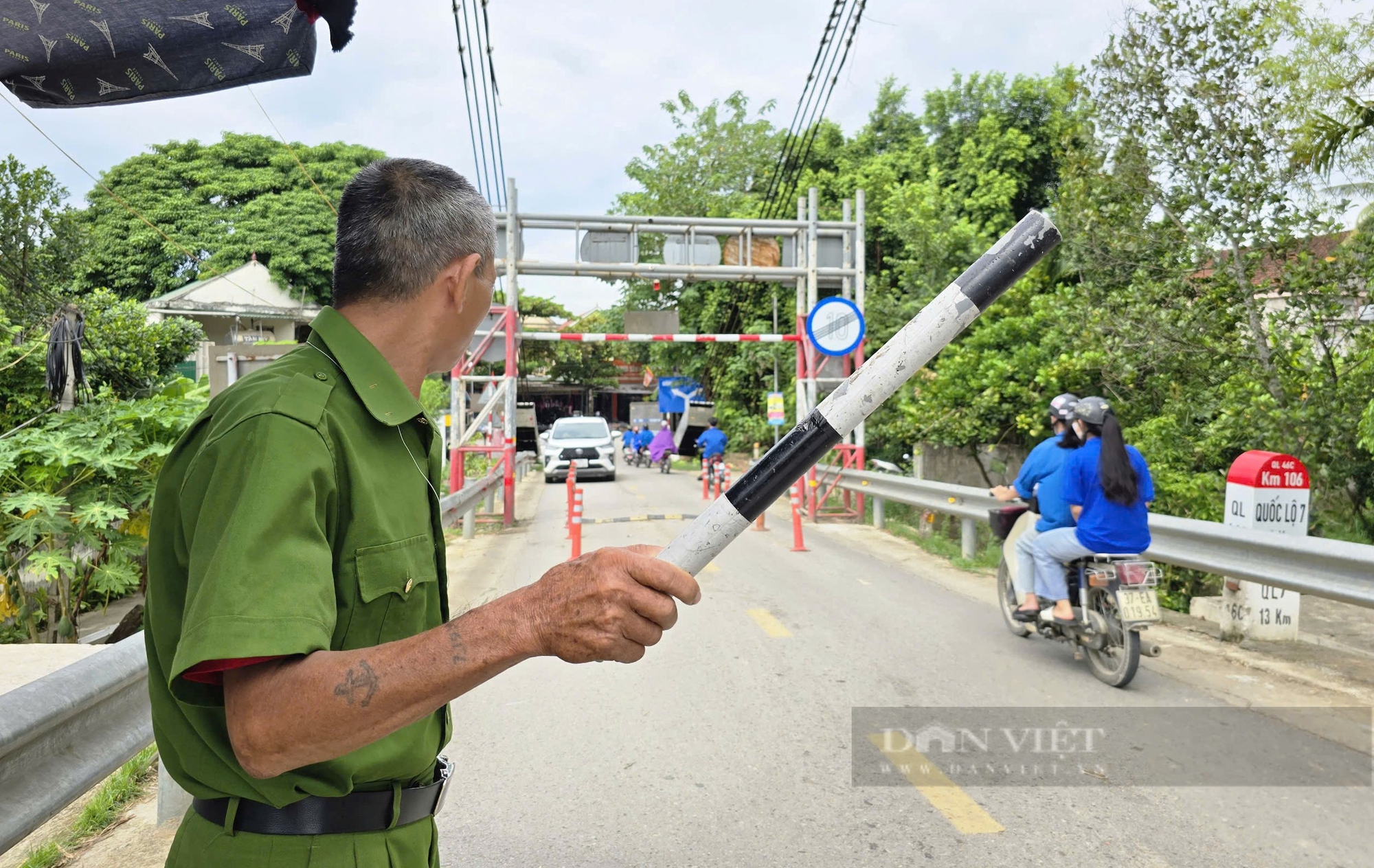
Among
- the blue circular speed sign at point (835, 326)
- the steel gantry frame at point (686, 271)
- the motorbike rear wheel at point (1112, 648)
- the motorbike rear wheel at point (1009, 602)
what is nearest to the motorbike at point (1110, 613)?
the motorbike rear wheel at point (1112, 648)

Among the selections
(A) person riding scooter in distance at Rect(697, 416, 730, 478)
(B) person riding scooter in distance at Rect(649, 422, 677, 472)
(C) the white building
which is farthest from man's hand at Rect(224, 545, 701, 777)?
(B) person riding scooter in distance at Rect(649, 422, 677, 472)

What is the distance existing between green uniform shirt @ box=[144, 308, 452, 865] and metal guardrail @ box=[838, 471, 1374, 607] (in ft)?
18.1

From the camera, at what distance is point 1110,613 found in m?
5.80

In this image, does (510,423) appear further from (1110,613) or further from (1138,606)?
(1138,606)

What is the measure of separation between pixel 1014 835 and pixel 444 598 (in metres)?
2.83

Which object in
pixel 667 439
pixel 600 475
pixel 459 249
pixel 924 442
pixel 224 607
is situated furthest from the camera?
pixel 667 439

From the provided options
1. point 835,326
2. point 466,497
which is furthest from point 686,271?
point 466,497

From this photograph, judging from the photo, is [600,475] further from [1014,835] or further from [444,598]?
[444,598]

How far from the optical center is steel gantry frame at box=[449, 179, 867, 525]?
1415 centimetres

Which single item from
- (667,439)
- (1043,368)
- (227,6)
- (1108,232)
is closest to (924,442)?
(1043,368)

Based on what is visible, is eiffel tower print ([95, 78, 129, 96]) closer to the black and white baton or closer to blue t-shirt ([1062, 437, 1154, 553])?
the black and white baton

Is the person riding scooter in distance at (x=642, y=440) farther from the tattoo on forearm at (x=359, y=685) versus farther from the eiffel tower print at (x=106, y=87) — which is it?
the tattoo on forearm at (x=359, y=685)

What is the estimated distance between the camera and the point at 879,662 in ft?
19.9

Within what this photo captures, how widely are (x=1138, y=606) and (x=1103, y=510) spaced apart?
0.67 metres
